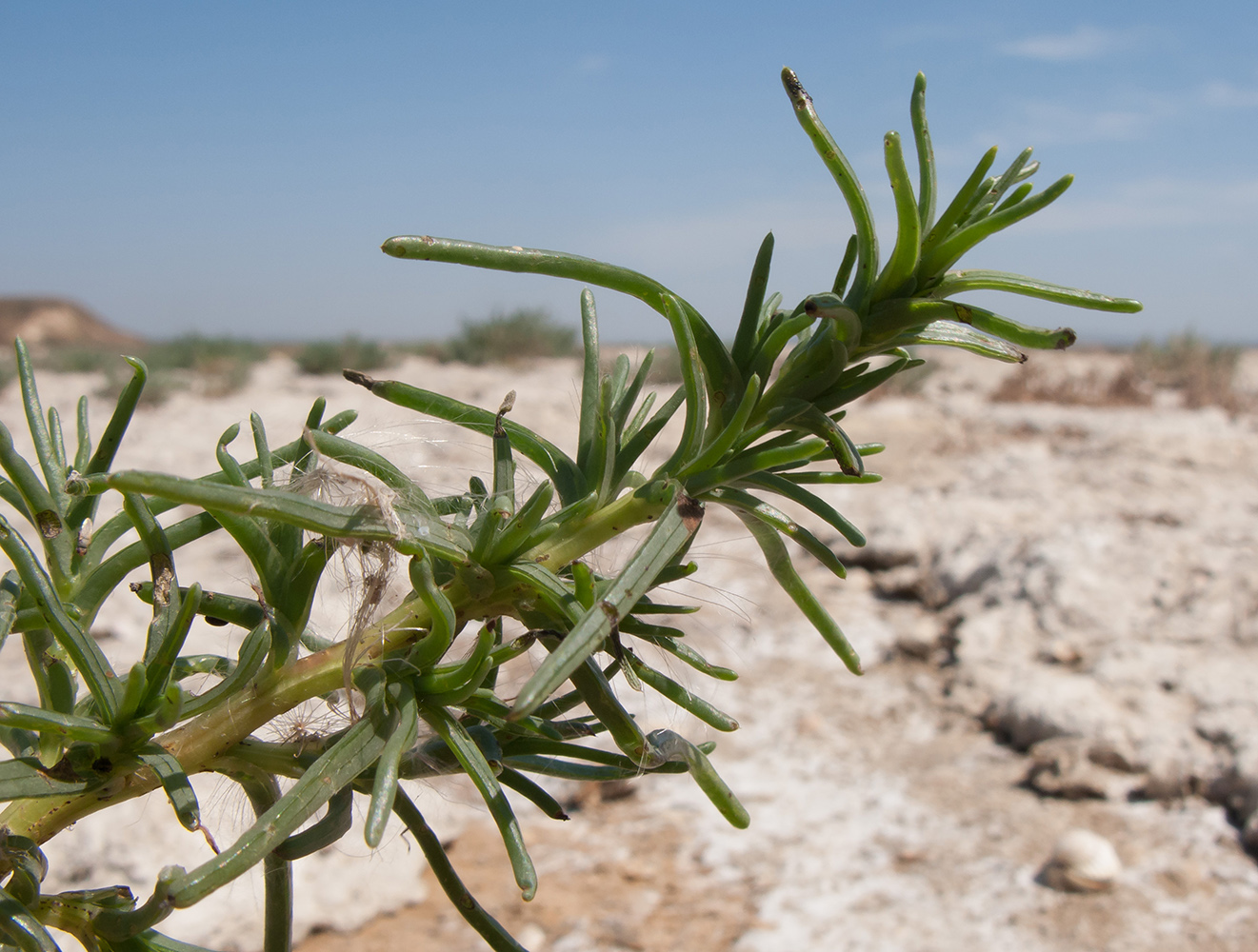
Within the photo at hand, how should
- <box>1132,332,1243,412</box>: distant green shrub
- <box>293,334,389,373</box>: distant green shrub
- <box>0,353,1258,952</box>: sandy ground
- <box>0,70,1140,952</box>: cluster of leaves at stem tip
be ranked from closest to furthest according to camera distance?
1. <box>0,70,1140,952</box>: cluster of leaves at stem tip
2. <box>0,353,1258,952</box>: sandy ground
3. <box>1132,332,1243,412</box>: distant green shrub
4. <box>293,334,389,373</box>: distant green shrub

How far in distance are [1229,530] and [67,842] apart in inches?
204

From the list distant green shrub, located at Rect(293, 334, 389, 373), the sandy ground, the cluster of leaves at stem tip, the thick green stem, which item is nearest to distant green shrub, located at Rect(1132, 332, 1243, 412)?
the sandy ground

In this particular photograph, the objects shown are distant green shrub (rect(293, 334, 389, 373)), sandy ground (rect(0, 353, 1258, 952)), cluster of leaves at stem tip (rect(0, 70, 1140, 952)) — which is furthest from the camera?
distant green shrub (rect(293, 334, 389, 373))

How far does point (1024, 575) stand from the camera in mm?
4516

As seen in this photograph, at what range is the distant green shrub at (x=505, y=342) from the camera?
13.7 metres

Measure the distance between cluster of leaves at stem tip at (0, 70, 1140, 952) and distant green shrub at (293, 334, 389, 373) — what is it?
11927mm

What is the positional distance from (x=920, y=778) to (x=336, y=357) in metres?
10.9

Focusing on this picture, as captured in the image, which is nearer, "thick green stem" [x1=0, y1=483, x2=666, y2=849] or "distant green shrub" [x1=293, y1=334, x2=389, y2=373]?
"thick green stem" [x1=0, y1=483, x2=666, y2=849]

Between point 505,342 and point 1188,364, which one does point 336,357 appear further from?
point 1188,364

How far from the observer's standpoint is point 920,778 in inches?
136

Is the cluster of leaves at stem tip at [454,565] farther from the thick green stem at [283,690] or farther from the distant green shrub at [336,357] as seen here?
the distant green shrub at [336,357]

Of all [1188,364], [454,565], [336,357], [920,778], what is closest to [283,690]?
[454,565]

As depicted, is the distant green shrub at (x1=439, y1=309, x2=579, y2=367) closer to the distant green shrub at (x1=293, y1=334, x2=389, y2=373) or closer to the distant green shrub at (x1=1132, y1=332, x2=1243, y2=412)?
the distant green shrub at (x1=293, y1=334, x2=389, y2=373)

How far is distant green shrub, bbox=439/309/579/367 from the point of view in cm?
1367
